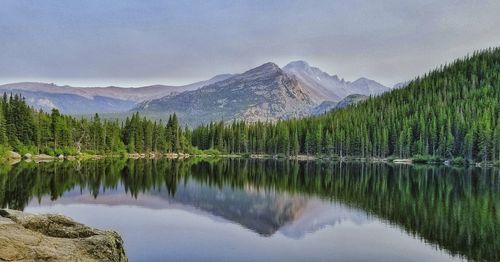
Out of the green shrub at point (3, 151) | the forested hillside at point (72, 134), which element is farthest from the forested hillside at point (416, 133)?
the green shrub at point (3, 151)

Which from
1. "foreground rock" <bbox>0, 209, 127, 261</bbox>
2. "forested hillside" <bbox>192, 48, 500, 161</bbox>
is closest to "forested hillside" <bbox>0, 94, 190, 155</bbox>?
"forested hillside" <bbox>192, 48, 500, 161</bbox>

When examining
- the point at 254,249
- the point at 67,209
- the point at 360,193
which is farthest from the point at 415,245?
the point at 67,209

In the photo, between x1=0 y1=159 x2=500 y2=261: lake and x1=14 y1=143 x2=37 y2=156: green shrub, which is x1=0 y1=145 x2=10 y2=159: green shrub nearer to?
x1=14 y1=143 x2=37 y2=156: green shrub

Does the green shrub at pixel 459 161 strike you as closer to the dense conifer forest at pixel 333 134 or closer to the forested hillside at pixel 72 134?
the dense conifer forest at pixel 333 134

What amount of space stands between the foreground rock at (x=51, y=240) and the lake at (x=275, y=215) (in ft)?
37.7

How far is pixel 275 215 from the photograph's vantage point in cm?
4916

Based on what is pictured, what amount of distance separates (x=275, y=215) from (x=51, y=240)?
115ft

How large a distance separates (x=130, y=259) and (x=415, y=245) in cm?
2033

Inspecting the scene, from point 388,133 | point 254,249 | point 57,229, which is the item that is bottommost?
point 254,249

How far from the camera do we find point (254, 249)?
107 feet

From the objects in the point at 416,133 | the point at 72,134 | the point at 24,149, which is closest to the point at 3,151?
the point at 24,149

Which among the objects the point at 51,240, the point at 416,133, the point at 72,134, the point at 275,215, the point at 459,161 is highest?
the point at 416,133

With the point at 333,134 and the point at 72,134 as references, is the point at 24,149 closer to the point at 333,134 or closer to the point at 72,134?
the point at 72,134

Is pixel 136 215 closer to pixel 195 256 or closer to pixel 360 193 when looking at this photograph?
pixel 195 256
